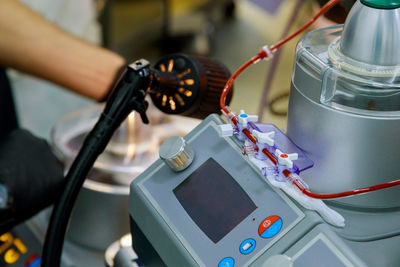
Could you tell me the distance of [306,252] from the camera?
417 mm

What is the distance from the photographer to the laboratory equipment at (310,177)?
1.44 feet

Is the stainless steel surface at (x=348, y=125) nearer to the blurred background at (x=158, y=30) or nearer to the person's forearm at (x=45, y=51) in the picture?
the person's forearm at (x=45, y=51)

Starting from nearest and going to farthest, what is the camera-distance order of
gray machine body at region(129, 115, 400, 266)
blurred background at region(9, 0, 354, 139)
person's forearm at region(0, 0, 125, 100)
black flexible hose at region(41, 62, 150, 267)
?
1. gray machine body at region(129, 115, 400, 266)
2. black flexible hose at region(41, 62, 150, 267)
3. person's forearm at region(0, 0, 125, 100)
4. blurred background at region(9, 0, 354, 139)

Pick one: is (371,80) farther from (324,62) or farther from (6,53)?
(6,53)

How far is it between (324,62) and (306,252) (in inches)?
7.3

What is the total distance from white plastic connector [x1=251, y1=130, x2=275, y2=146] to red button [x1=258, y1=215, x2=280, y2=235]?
0.07 metres

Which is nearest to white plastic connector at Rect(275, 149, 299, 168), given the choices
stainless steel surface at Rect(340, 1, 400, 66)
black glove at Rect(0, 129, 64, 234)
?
stainless steel surface at Rect(340, 1, 400, 66)

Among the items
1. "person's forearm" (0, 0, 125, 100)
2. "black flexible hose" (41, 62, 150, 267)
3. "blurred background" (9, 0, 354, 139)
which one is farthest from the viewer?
"blurred background" (9, 0, 354, 139)

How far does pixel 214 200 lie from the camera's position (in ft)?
1.62

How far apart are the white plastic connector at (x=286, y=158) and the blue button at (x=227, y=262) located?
3.9 inches

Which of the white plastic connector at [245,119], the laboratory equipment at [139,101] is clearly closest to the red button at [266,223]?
the white plastic connector at [245,119]

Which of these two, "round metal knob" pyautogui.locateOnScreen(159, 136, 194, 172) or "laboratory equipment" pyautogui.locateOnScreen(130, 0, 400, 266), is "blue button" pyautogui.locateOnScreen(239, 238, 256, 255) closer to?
"laboratory equipment" pyautogui.locateOnScreen(130, 0, 400, 266)

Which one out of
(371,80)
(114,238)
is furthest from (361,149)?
(114,238)

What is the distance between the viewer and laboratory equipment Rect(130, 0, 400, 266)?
0.44 meters
